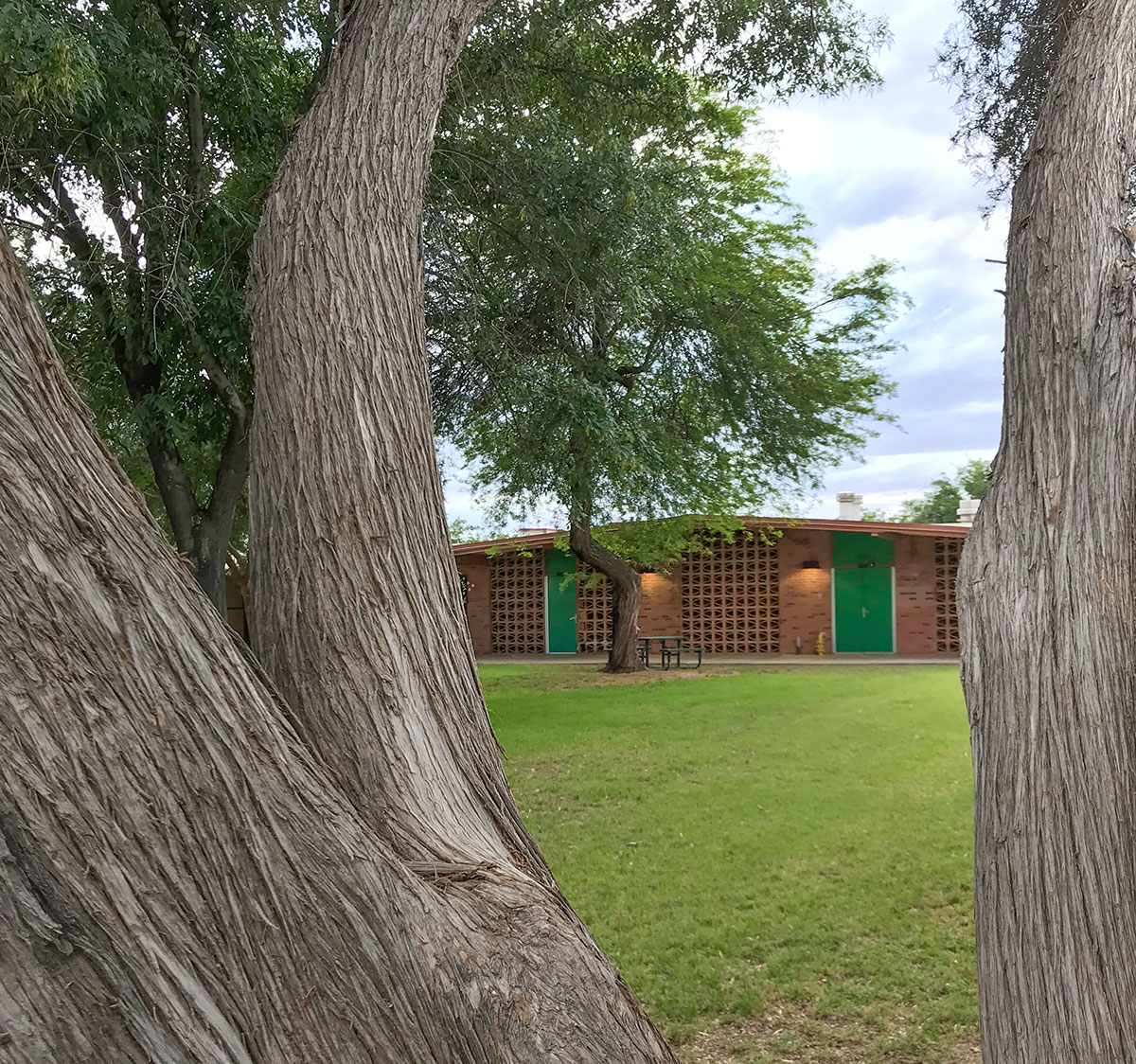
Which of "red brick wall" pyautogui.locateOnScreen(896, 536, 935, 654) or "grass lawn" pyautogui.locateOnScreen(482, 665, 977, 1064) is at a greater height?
"red brick wall" pyautogui.locateOnScreen(896, 536, 935, 654)

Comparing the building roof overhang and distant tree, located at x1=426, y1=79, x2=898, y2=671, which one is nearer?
distant tree, located at x1=426, y1=79, x2=898, y2=671

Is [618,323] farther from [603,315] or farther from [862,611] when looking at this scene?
[862,611]

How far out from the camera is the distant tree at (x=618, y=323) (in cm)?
758

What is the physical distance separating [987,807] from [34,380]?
2321 mm

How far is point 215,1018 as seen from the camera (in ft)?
4.91

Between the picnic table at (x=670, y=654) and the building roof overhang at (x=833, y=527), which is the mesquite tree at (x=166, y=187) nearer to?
Result: the picnic table at (x=670, y=654)

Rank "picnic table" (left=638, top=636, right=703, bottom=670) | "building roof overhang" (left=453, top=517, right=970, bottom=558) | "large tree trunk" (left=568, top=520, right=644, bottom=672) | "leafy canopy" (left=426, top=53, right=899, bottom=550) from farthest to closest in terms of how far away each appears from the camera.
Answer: "building roof overhang" (left=453, top=517, right=970, bottom=558), "picnic table" (left=638, top=636, right=703, bottom=670), "large tree trunk" (left=568, top=520, right=644, bottom=672), "leafy canopy" (left=426, top=53, right=899, bottom=550)

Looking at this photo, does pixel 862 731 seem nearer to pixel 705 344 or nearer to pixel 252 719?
pixel 705 344

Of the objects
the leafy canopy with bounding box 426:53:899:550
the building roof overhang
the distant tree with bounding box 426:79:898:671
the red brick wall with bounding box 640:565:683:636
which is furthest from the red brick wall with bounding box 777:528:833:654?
the leafy canopy with bounding box 426:53:899:550

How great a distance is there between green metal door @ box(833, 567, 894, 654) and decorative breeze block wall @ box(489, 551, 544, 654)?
24.1 ft

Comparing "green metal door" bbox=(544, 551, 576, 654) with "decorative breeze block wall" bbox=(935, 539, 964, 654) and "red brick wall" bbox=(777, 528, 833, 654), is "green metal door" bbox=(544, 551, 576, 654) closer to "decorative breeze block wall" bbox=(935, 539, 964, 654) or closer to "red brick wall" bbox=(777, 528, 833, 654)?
"red brick wall" bbox=(777, 528, 833, 654)

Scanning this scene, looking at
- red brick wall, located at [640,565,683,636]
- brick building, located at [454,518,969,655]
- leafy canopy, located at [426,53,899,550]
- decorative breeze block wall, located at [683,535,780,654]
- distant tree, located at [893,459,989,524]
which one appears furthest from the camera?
distant tree, located at [893,459,989,524]

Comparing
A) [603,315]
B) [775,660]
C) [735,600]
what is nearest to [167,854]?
[603,315]

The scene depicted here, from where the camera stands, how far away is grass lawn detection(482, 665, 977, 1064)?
4332mm
